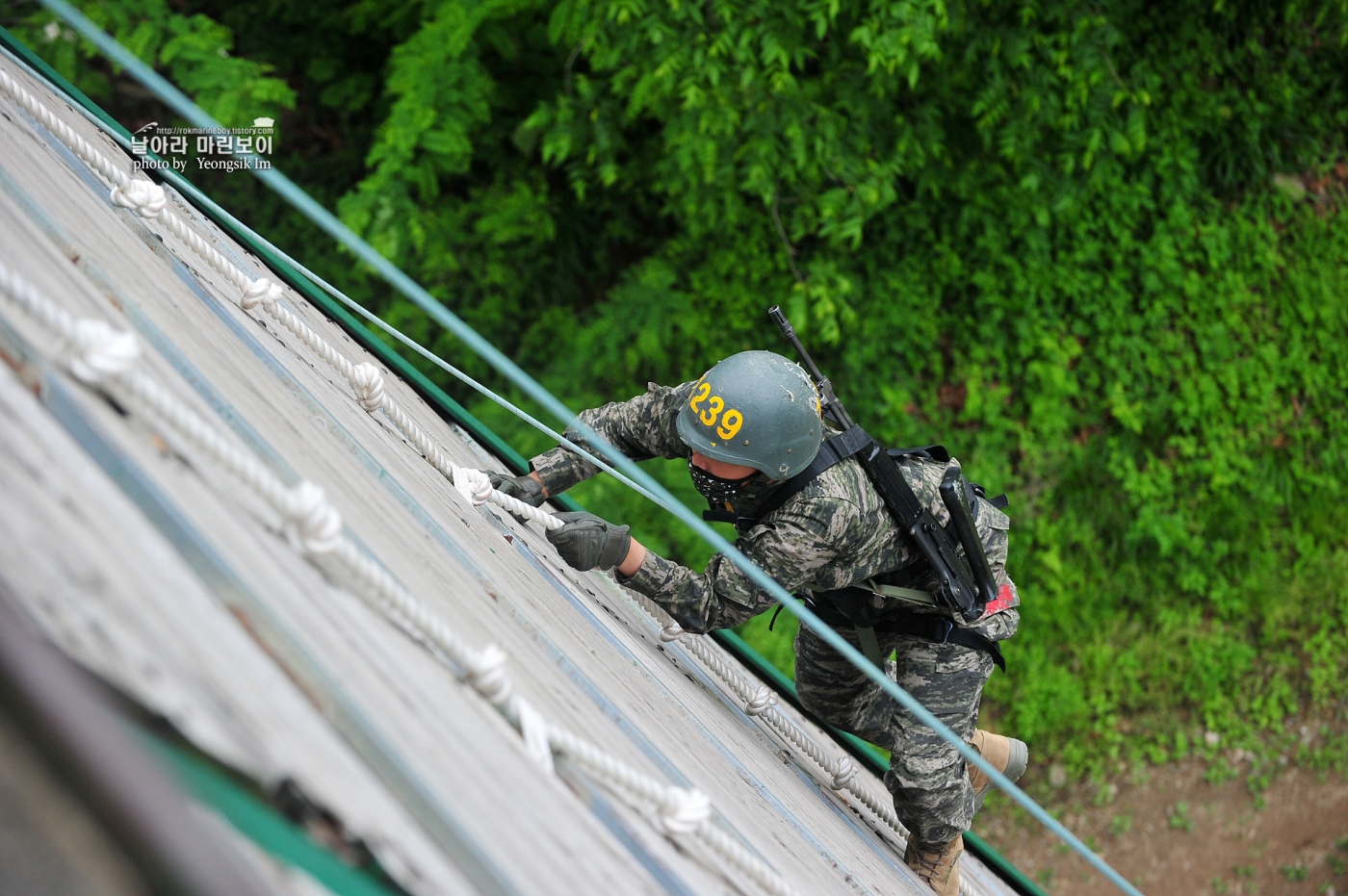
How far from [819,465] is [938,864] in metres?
1.43

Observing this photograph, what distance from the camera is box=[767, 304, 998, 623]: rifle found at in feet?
9.31

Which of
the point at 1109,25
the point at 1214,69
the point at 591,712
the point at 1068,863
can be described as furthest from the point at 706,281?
the point at 591,712

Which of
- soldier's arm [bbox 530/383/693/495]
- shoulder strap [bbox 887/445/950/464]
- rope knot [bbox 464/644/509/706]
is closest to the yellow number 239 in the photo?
soldier's arm [bbox 530/383/693/495]

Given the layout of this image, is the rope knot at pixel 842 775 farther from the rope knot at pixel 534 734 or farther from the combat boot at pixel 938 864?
the rope knot at pixel 534 734

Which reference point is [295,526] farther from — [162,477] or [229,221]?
[229,221]

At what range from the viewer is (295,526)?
3.81ft

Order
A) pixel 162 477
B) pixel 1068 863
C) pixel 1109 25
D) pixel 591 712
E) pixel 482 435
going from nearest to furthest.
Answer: pixel 162 477 < pixel 591 712 < pixel 482 435 < pixel 1109 25 < pixel 1068 863

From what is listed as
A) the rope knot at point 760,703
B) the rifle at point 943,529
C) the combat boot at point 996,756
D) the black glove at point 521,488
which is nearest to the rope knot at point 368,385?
the black glove at point 521,488

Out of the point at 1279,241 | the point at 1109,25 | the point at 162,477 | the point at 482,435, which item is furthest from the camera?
the point at 1279,241

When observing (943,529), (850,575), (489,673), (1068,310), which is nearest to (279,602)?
(489,673)

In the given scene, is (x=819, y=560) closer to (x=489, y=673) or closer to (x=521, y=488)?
(x=521, y=488)

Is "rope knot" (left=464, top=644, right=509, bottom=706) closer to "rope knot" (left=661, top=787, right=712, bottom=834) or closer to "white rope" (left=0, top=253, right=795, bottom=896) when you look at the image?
"white rope" (left=0, top=253, right=795, bottom=896)

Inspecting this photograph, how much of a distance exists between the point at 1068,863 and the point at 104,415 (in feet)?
22.8

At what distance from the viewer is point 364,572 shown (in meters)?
1.15
